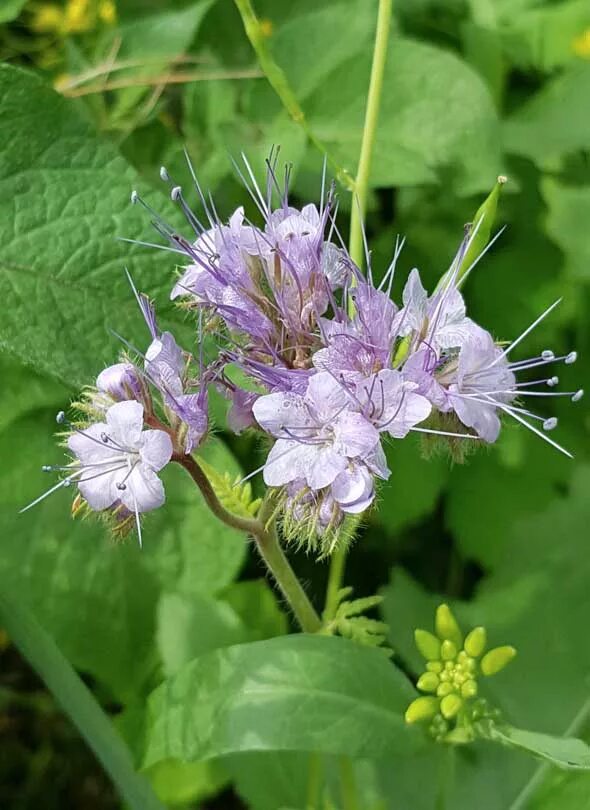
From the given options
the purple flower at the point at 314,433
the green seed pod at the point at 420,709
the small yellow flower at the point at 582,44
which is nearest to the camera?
the purple flower at the point at 314,433

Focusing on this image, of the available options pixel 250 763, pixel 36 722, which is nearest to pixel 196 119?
pixel 250 763

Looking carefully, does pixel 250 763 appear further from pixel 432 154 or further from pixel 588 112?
pixel 588 112

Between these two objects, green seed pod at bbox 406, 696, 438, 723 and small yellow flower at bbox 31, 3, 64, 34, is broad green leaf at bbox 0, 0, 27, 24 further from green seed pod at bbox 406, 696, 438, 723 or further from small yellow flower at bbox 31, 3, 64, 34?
green seed pod at bbox 406, 696, 438, 723

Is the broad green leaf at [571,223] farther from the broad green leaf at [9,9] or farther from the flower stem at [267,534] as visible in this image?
the broad green leaf at [9,9]

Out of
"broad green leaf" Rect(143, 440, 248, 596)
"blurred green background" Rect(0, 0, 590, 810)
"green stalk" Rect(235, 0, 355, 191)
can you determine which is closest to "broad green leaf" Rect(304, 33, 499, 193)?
"blurred green background" Rect(0, 0, 590, 810)

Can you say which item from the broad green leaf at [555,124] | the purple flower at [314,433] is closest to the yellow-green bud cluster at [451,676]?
the purple flower at [314,433]
